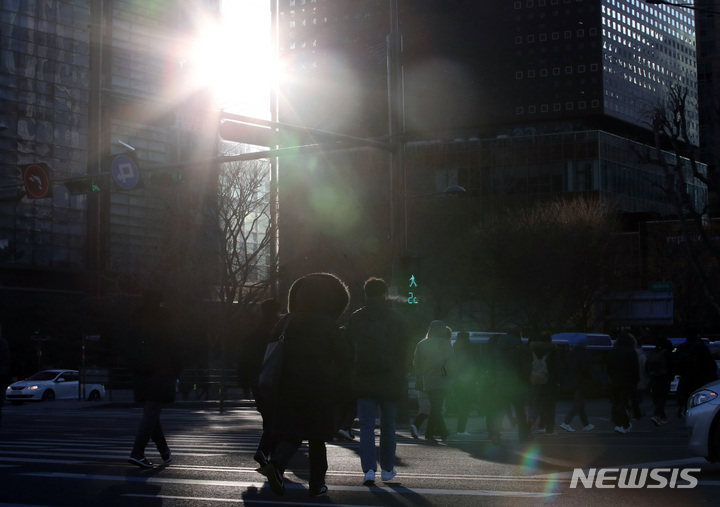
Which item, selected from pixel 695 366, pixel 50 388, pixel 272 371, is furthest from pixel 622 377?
pixel 50 388

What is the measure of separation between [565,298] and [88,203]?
152 ft

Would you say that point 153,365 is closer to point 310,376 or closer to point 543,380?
point 310,376

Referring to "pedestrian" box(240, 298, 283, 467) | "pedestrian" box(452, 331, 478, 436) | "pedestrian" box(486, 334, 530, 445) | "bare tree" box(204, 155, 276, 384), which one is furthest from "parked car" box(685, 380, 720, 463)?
"bare tree" box(204, 155, 276, 384)

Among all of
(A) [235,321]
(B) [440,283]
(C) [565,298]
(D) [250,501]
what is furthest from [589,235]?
(D) [250,501]

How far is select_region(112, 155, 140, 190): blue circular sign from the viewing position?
21.8 meters

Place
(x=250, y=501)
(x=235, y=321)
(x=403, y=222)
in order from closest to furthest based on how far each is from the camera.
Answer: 1. (x=250, y=501)
2. (x=403, y=222)
3. (x=235, y=321)

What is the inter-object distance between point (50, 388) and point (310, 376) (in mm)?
39490

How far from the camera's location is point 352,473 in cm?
1083

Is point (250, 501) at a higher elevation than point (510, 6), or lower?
lower

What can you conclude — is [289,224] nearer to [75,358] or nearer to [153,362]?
[75,358]

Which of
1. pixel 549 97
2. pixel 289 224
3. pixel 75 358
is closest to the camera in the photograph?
pixel 289 224

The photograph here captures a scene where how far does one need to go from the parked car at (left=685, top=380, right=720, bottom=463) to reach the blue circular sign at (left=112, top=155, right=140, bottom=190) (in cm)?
1383

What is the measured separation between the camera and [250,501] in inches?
336

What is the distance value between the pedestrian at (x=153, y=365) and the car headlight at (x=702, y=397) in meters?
5.58
